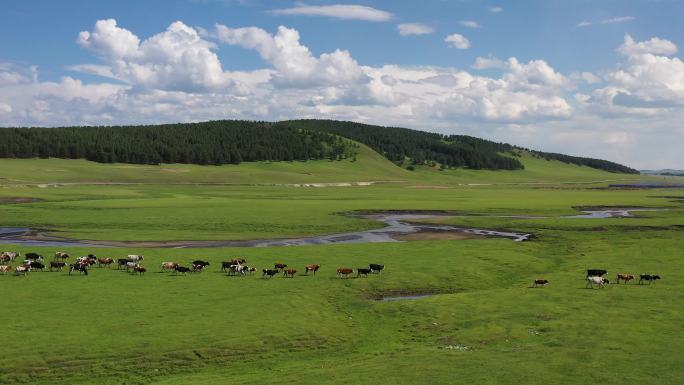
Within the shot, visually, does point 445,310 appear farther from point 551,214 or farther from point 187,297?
point 551,214

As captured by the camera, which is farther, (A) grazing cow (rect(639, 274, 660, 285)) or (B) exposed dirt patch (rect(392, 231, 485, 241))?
(B) exposed dirt patch (rect(392, 231, 485, 241))

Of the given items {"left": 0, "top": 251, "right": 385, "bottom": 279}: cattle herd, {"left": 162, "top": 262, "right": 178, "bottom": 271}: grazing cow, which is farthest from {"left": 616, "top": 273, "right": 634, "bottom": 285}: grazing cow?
{"left": 162, "top": 262, "right": 178, "bottom": 271}: grazing cow

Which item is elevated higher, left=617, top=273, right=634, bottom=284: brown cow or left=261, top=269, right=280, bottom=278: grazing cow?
left=617, top=273, right=634, bottom=284: brown cow

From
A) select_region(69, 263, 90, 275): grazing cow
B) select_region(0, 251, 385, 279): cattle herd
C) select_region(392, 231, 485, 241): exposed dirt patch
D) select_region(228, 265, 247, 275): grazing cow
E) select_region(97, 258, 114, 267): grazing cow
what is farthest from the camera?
select_region(392, 231, 485, 241): exposed dirt patch

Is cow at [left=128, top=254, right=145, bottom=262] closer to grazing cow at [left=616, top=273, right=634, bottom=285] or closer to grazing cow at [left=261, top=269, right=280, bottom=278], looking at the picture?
grazing cow at [left=261, top=269, right=280, bottom=278]

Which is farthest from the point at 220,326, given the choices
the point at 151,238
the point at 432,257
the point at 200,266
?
the point at 151,238

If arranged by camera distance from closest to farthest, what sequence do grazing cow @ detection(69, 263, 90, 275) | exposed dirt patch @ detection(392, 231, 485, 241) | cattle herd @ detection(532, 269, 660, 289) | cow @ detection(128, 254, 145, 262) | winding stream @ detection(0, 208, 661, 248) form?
1. cattle herd @ detection(532, 269, 660, 289)
2. grazing cow @ detection(69, 263, 90, 275)
3. cow @ detection(128, 254, 145, 262)
4. winding stream @ detection(0, 208, 661, 248)
5. exposed dirt patch @ detection(392, 231, 485, 241)

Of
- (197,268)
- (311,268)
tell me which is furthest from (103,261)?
(311,268)

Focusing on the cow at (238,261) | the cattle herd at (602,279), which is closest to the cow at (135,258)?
the cow at (238,261)
